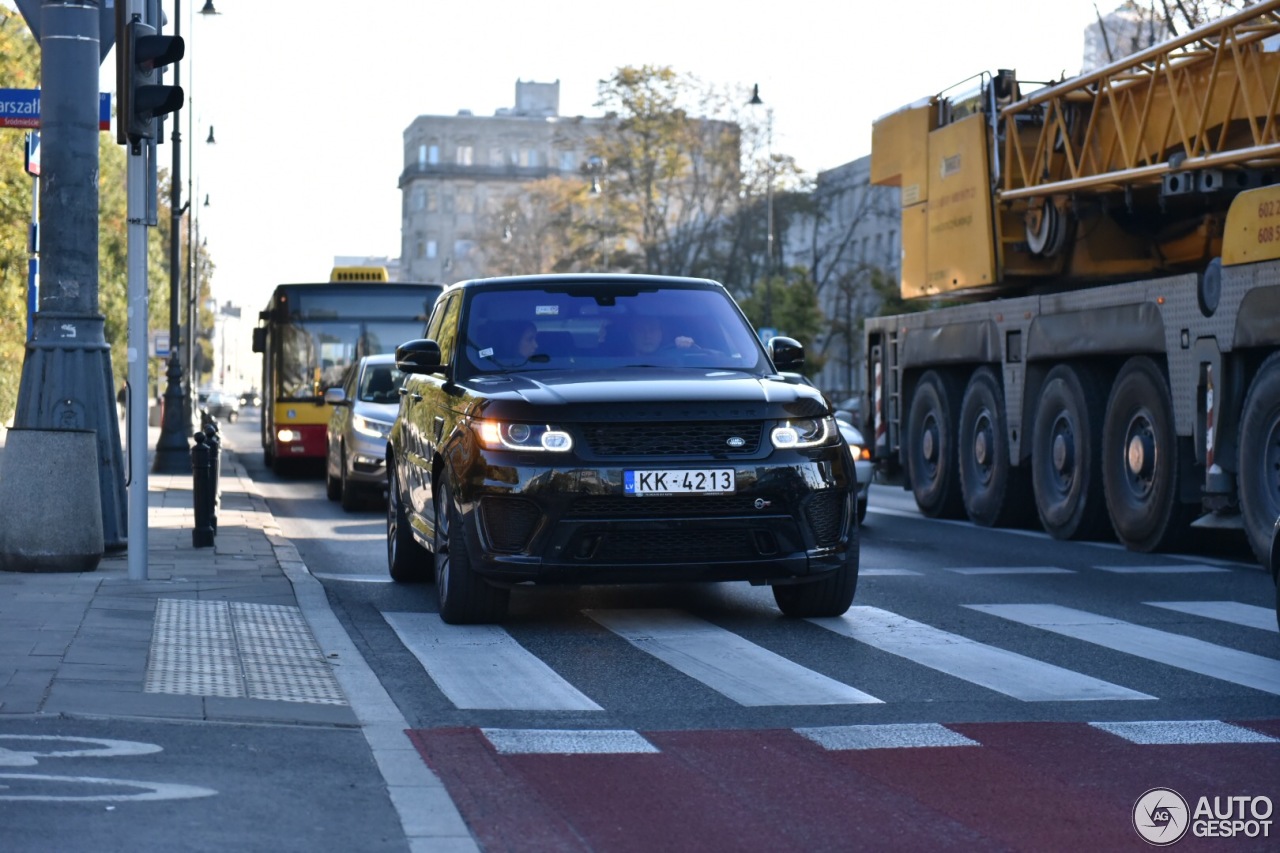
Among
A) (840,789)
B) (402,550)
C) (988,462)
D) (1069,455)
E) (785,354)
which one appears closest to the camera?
(840,789)

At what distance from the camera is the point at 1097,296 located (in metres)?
16.2

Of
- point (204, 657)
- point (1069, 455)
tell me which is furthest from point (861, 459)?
point (204, 657)

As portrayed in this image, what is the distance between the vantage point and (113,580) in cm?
1166

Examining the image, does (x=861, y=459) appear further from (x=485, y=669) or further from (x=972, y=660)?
(x=485, y=669)

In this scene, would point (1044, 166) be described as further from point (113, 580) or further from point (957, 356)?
point (113, 580)

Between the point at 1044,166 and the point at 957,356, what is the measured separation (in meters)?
2.21

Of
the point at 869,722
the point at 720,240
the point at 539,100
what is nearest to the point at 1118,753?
the point at 869,722

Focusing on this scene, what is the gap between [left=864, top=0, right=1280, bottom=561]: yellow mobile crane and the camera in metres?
13.9

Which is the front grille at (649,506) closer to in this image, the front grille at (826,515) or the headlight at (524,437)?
the headlight at (524,437)

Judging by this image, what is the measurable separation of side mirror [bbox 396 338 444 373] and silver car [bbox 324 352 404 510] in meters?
9.34

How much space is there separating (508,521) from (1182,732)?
360 centimetres

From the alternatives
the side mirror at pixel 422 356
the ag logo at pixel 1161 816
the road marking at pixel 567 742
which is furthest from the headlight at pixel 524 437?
the ag logo at pixel 1161 816

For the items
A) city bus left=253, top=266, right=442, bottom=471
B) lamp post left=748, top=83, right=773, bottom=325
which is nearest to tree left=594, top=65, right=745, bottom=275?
lamp post left=748, top=83, right=773, bottom=325

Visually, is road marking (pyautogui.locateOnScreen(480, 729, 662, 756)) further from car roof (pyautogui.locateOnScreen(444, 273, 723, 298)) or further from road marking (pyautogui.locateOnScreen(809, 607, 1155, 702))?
car roof (pyautogui.locateOnScreen(444, 273, 723, 298))
